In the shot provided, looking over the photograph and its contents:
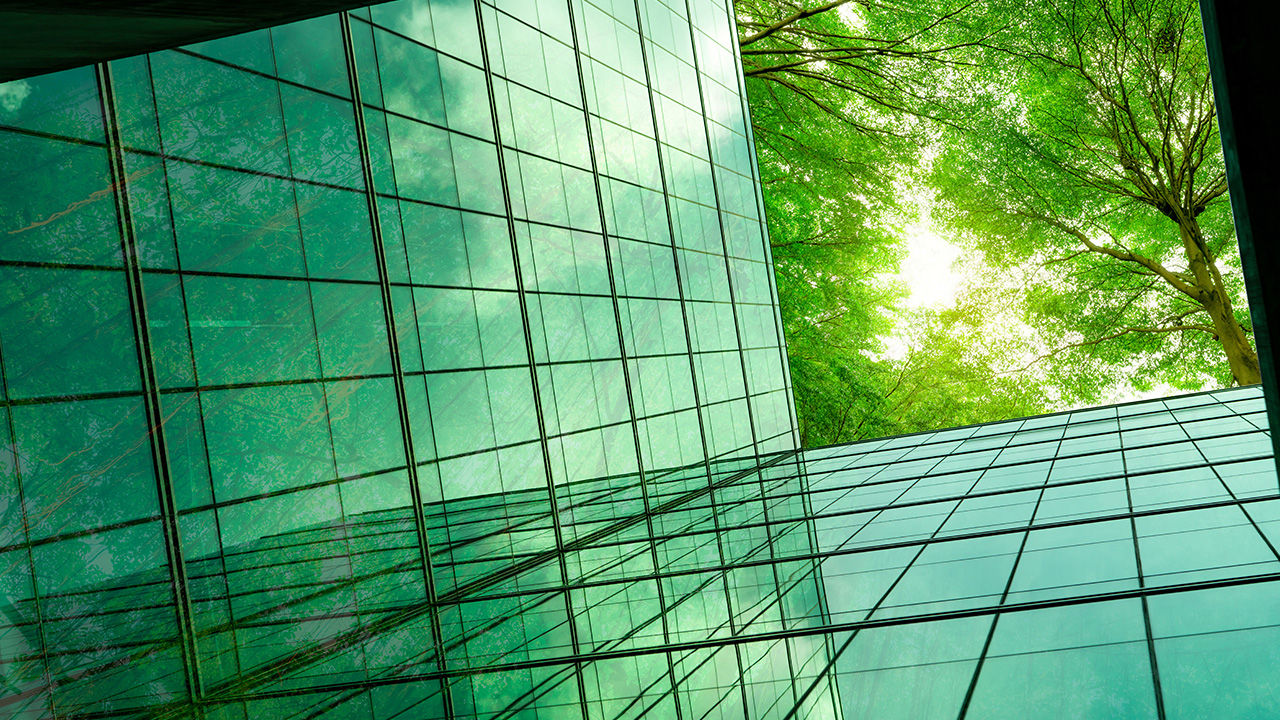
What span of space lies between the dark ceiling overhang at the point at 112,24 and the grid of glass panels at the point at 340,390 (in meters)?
2.50

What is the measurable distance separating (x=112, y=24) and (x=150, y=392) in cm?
370

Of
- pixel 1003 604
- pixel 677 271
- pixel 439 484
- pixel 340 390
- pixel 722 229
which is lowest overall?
pixel 1003 604

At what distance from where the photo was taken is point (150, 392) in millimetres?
7938

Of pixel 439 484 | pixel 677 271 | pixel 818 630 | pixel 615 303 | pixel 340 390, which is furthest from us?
pixel 677 271

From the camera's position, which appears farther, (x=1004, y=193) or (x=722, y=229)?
(x=1004, y=193)

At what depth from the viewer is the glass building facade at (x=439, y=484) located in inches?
240

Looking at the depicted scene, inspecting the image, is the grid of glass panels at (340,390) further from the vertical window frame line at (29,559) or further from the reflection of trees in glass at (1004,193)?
the reflection of trees in glass at (1004,193)

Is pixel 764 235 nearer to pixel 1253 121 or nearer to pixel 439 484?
pixel 439 484

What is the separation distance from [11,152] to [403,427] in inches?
159

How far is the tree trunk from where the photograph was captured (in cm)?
2648

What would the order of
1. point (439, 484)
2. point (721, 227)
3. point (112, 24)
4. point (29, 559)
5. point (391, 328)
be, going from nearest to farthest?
1. point (112, 24)
2. point (29, 559)
3. point (391, 328)
4. point (439, 484)
5. point (721, 227)

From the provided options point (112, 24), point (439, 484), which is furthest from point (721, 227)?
point (112, 24)

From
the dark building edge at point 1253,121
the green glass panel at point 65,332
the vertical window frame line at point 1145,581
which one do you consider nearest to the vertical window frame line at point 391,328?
the green glass panel at point 65,332

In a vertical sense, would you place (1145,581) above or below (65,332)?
below
